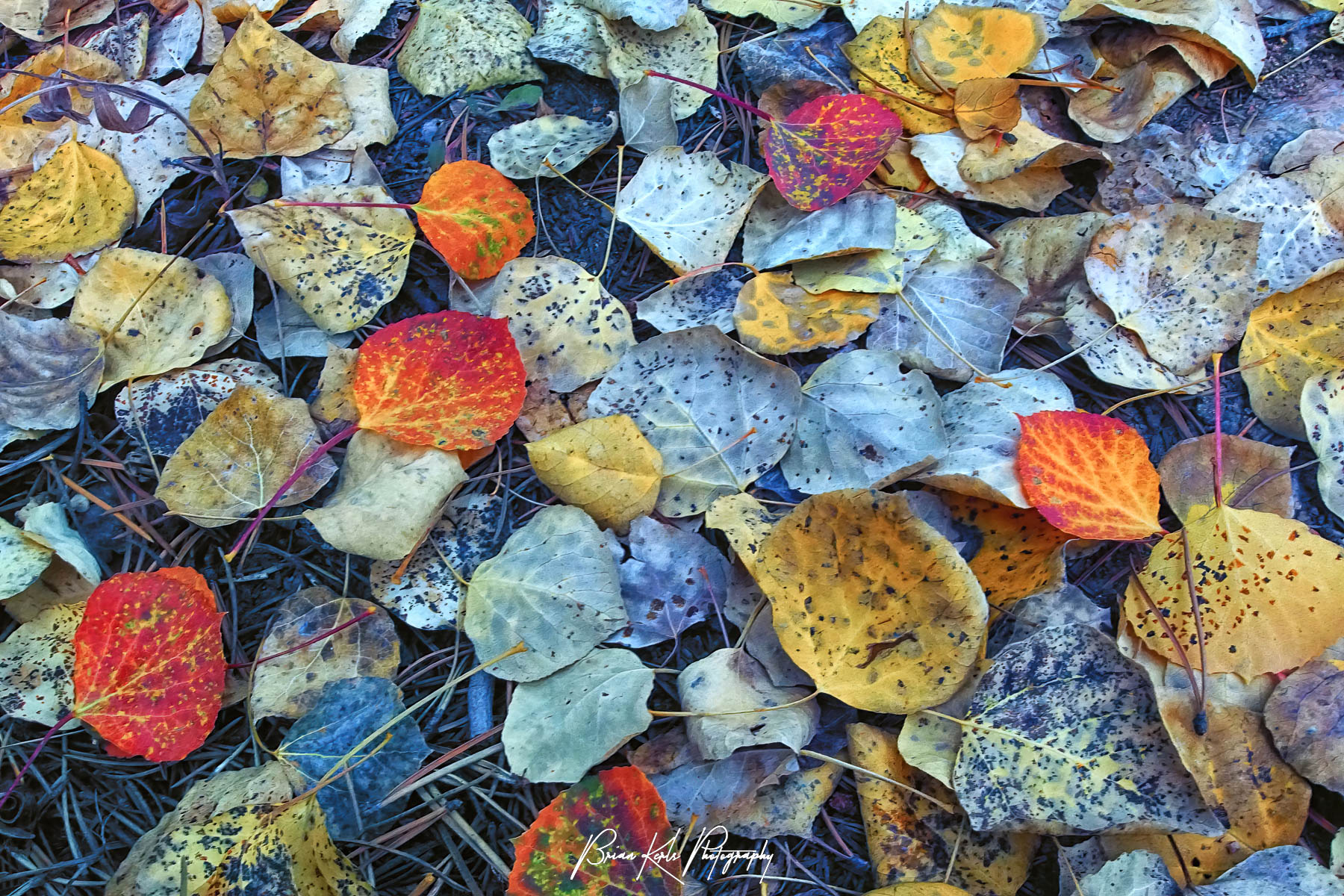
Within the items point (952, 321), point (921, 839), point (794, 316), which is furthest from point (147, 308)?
point (921, 839)

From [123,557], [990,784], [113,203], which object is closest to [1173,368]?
[990,784]

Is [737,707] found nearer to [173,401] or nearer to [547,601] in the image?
[547,601]

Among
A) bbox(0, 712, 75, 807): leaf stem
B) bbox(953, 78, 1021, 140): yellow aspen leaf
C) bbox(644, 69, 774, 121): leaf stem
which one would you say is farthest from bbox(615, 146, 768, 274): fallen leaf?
bbox(0, 712, 75, 807): leaf stem

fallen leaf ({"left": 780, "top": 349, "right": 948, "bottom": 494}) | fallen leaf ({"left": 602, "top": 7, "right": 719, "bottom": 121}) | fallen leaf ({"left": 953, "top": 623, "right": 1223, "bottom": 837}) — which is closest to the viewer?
fallen leaf ({"left": 953, "top": 623, "right": 1223, "bottom": 837})

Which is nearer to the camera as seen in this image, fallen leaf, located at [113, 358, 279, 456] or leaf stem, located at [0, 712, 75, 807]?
leaf stem, located at [0, 712, 75, 807]

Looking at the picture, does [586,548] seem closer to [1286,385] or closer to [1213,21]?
[1286,385]

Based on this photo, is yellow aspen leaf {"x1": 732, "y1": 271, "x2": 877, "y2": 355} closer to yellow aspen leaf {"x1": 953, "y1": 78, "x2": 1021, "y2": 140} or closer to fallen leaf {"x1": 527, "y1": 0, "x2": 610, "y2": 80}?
yellow aspen leaf {"x1": 953, "y1": 78, "x2": 1021, "y2": 140}
